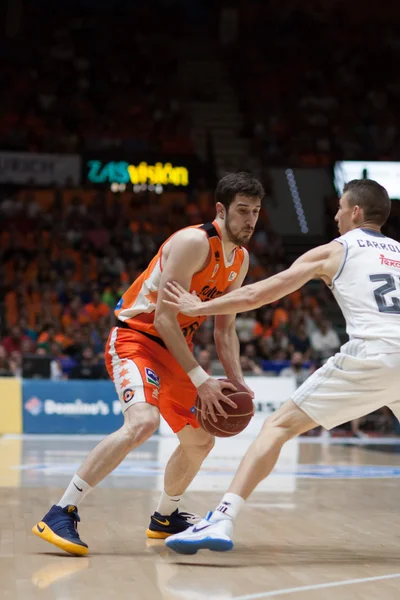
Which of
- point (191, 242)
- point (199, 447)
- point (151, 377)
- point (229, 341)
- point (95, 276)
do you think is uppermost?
point (95, 276)

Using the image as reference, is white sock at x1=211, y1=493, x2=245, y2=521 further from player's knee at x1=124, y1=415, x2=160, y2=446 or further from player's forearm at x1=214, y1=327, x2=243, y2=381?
player's forearm at x1=214, y1=327, x2=243, y2=381

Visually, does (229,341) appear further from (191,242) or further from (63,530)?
(63,530)

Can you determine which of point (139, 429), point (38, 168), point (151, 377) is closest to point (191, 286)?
point (151, 377)

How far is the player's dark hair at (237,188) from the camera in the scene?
516 cm

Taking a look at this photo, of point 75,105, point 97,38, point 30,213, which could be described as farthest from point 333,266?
point 97,38

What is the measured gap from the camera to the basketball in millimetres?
5047

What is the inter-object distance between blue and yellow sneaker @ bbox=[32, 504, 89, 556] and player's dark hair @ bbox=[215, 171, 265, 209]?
1850 millimetres

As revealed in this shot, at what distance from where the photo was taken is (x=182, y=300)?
4934 millimetres

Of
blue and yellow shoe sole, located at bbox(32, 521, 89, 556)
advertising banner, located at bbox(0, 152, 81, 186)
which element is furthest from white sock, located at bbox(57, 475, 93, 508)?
advertising banner, located at bbox(0, 152, 81, 186)

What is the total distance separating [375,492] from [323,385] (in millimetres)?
3442

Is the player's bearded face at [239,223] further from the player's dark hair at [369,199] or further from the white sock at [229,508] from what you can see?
the white sock at [229,508]

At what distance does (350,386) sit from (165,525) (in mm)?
1567

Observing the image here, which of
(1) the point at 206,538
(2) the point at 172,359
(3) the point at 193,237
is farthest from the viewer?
(2) the point at 172,359

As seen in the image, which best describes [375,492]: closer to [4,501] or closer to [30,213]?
[4,501]
